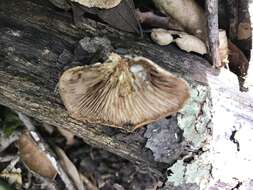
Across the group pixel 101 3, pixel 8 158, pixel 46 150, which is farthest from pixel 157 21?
pixel 8 158

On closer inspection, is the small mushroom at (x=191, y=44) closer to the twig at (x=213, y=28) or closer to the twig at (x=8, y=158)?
the twig at (x=213, y=28)

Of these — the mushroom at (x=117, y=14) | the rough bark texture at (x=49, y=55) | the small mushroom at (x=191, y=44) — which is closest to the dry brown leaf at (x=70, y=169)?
the rough bark texture at (x=49, y=55)

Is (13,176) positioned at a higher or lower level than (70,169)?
lower

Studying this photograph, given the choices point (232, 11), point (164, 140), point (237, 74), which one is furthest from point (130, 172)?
point (232, 11)

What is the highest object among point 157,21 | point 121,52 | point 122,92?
point 157,21

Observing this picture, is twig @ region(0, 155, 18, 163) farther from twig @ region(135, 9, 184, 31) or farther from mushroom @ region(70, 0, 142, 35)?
twig @ region(135, 9, 184, 31)

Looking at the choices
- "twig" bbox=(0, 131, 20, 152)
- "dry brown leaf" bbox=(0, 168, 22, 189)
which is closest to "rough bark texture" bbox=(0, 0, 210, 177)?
"twig" bbox=(0, 131, 20, 152)

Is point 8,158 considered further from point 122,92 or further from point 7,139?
point 122,92
